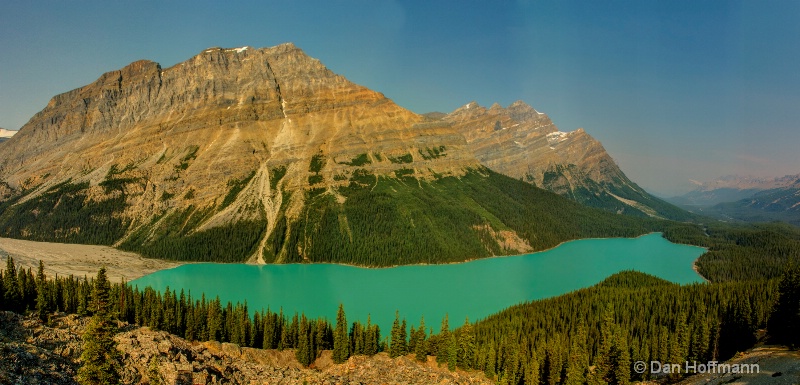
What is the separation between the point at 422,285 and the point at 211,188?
313 feet

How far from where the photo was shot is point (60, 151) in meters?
198

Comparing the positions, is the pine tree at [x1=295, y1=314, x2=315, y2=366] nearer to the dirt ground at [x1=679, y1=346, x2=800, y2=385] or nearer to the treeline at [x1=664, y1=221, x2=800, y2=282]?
the dirt ground at [x1=679, y1=346, x2=800, y2=385]

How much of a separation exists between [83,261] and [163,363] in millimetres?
97012

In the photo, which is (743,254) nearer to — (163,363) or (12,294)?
(163,363)

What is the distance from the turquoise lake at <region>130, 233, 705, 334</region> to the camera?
3305 inches

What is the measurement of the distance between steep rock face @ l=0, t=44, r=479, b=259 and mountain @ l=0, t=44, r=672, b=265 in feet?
1.65

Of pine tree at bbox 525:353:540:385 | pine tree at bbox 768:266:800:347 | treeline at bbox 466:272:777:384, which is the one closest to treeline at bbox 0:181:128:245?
treeline at bbox 466:272:777:384

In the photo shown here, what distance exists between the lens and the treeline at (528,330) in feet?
154

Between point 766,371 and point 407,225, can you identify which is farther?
point 407,225

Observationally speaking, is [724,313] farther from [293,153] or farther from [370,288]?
[293,153]

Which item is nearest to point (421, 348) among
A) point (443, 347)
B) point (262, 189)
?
point (443, 347)

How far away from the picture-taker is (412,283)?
106125mm

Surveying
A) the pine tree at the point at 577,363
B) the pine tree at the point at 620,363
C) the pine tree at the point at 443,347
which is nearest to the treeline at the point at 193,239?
the pine tree at the point at 443,347

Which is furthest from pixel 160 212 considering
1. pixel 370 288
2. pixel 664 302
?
A: pixel 664 302
